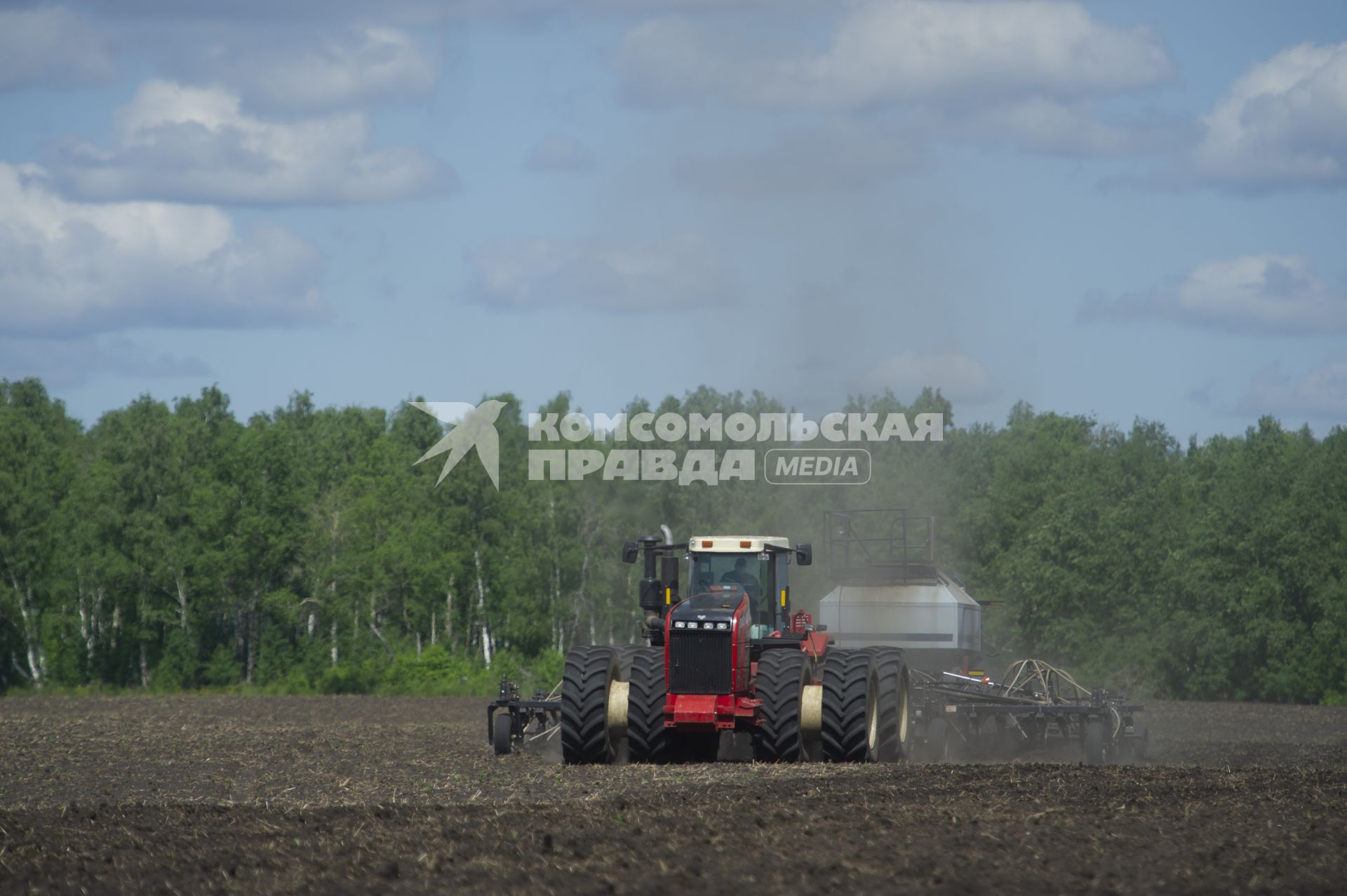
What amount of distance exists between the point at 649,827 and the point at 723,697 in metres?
6.55

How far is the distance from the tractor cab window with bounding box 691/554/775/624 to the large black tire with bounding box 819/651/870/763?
1990 mm

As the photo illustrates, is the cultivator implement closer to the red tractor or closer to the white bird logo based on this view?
the red tractor

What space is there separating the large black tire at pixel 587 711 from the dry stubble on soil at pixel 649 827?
466 millimetres

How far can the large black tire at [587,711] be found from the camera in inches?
768

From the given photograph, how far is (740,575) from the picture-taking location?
830 inches

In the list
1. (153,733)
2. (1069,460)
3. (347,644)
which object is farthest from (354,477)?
(153,733)

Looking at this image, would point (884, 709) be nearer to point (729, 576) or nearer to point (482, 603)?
point (729, 576)

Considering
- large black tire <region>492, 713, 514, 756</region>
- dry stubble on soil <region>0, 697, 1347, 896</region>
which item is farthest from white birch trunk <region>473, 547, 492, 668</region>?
large black tire <region>492, 713, 514, 756</region>

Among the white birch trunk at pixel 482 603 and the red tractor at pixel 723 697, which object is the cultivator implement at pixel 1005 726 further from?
the white birch trunk at pixel 482 603

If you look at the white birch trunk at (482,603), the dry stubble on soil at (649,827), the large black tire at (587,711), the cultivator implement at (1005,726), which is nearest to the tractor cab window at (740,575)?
the large black tire at (587,711)

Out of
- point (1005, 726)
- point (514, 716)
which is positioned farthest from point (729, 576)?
point (1005, 726)

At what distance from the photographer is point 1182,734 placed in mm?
33938

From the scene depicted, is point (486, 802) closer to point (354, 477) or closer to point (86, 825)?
point (86, 825)

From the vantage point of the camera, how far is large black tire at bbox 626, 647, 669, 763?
19.4 m
